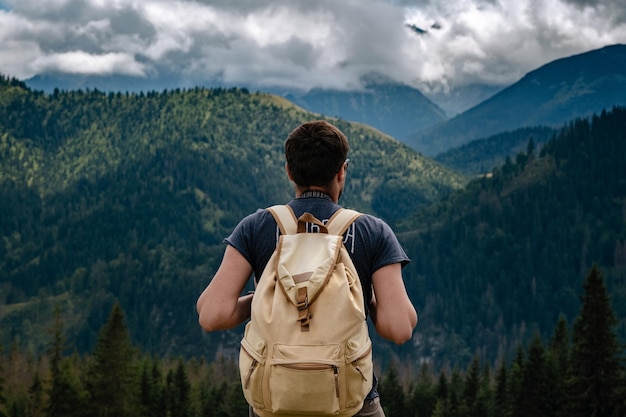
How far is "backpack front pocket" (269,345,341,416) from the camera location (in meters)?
5.87

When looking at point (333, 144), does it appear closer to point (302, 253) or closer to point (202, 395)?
point (302, 253)

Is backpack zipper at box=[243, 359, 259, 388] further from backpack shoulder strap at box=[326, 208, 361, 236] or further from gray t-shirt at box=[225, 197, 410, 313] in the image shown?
backpack shoulder strap at box=[326, 208, 361, 236]

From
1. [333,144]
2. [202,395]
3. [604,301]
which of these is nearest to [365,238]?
[333,144]

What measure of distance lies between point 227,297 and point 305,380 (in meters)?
1.19

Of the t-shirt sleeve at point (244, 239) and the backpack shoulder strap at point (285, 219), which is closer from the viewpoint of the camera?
the backpack shoulder strap at point (285, 219)

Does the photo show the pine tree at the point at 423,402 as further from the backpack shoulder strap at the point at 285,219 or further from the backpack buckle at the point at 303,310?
the backpack buckle at the point at 303,310

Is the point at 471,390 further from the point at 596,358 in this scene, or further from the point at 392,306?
the point at 392,306

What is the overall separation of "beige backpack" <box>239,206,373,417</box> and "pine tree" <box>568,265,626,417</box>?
48559mm

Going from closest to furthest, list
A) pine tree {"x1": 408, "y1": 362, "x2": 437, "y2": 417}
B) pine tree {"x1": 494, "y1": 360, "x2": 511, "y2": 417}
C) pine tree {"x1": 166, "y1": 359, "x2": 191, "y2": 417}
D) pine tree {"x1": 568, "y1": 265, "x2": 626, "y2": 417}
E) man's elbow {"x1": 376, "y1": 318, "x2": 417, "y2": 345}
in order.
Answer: man's elbow {"x1": 376, "y1": 318, "x2": 417, "y2": 345}, pine tree {"x1": 568, "y1": 265, "x2": 626, "y2": 417}, pine tree {"x1": 494, "y1": 360, "x2": 511, "y2": 417}, pine tree {"x1": 166, "y1": 359, "x2": 191, "y2": 417}, pine tree {"x1": 408, "y1": 362, "x2": 437, "y2": 417}

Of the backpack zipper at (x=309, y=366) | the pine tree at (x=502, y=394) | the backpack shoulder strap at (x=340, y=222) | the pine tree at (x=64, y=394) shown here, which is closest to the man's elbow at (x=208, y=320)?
the backpack zipper at (x=309, y=366)

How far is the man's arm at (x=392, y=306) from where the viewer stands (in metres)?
6.52

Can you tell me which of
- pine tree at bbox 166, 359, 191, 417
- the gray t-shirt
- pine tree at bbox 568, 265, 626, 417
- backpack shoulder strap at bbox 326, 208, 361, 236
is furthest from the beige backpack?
pine tree at bbox 166, 359, 191, 417

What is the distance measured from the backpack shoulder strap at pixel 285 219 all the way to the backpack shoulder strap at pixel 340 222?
297 millimetres

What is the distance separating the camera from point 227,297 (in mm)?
6688
